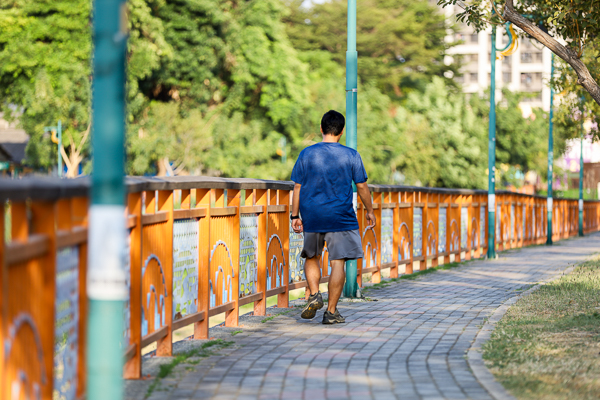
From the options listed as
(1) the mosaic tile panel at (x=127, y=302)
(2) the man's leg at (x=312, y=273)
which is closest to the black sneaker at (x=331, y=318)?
(2) the man's leg at (x=312, y=273)

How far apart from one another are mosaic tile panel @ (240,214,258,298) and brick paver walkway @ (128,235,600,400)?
0.35 meters

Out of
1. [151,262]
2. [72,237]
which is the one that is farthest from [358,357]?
[72,237]

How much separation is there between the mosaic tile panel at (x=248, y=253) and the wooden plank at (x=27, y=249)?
425cm

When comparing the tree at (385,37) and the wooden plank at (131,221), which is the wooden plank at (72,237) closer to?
the wooden plank at (131,221)

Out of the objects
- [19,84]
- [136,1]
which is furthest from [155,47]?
[19,84]

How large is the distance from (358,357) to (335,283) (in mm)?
1677

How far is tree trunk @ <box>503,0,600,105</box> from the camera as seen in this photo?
1058 centimetres

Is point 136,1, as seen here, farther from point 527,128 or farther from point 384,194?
point 527,128

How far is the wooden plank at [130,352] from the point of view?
5.58m

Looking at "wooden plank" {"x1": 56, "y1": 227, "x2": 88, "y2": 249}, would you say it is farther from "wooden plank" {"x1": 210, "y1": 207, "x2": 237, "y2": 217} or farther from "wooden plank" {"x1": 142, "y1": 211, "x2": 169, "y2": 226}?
"wooden plank" {"x1": 210, "y1": 207, "x2": 237, "y2": 217}

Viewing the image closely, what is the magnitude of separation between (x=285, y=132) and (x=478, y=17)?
36.3 meters

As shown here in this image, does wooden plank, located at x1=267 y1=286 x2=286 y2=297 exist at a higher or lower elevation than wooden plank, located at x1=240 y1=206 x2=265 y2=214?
lower

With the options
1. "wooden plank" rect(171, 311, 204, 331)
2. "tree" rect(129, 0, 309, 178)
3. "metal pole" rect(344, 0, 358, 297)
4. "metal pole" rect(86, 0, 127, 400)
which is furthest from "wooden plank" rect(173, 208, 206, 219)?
"tree" rect(129, 0, 309, 178)

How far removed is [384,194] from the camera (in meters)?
13.6
